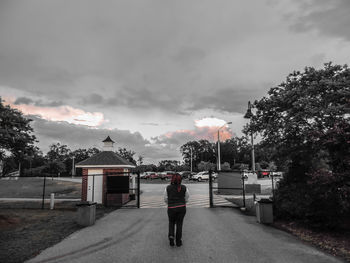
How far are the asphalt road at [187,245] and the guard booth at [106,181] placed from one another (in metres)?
5.21

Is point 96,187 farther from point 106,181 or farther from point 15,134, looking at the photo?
point 15,134

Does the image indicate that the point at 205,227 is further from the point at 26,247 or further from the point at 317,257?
the point at 26,247

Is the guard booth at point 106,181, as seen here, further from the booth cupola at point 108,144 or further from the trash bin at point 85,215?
the trash bin at point 85,215

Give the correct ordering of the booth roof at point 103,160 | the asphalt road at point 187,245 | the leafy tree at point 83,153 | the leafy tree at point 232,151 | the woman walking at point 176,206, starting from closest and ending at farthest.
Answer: the asphalt road at point 187,245 → the woman walking at point 176,206 → the booth roof at point 103,160 → the leafy tree at point 232,151 → the leafy tree at point 83,153

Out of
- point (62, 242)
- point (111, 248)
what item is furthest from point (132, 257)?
point (62, 242)

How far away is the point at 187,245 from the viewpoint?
6.07 m

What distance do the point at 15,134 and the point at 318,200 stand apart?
12686mm

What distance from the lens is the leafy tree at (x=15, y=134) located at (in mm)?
10359

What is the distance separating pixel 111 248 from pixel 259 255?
3.72 metres

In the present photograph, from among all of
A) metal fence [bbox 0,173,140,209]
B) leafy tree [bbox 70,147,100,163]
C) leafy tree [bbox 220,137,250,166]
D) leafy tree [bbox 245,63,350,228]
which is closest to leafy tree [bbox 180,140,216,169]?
leafy tree [bbox 220,137,250,166]

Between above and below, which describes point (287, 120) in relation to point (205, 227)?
above

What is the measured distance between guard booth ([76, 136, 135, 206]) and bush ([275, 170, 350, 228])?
28.7 ft

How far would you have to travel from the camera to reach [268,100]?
10.5 meters

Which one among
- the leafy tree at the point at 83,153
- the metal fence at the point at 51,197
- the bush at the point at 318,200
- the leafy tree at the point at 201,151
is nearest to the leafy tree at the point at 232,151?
the leafy tree at the point at 201,151
